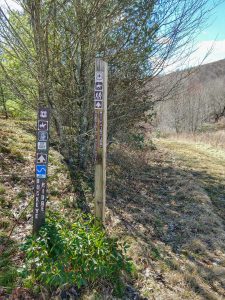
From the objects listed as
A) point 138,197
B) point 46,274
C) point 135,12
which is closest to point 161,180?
point 138,197

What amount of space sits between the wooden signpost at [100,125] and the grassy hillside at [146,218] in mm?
954

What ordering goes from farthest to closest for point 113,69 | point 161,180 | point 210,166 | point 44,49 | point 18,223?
point 210,166
point 161,180
point 113,69
point 44,49
point 18,223

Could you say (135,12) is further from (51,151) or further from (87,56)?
(51,151)

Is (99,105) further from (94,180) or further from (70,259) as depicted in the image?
(94,180)

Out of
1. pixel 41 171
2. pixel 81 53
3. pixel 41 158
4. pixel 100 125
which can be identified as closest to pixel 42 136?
pixel 41 158

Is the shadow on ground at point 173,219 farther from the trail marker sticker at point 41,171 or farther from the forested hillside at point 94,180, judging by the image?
the trail marker sticker at point 41,171

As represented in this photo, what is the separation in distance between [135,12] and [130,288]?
17.0 ft

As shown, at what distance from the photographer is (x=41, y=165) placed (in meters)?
3.29

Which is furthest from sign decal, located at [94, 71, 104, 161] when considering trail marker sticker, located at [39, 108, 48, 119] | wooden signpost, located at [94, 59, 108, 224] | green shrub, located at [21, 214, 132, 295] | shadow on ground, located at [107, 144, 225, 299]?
shadow on ground, located at [107, 144, 225, 299]

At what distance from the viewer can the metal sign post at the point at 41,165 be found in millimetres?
3258

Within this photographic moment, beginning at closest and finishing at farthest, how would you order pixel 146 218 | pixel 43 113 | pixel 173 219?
pixel 43 113 < pixel 146 218 < pixel 173 219

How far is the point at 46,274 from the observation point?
2.83 m

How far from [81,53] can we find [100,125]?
8.30 feet

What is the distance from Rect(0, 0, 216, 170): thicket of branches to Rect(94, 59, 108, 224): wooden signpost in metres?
1.74
